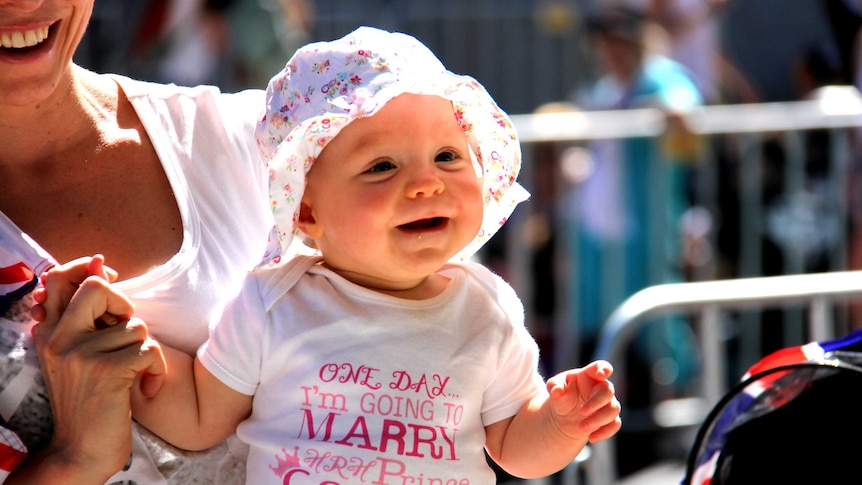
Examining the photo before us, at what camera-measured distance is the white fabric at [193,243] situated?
2070 millimetres

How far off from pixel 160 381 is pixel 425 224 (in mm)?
493

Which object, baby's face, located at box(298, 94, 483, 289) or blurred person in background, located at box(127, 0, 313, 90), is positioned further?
blurred person in background, located at box(127, 0, 313, 90)

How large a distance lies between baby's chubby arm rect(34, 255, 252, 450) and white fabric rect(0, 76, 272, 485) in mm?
49

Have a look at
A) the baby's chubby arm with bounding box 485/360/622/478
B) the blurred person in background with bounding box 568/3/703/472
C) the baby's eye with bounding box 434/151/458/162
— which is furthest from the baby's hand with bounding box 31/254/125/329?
the blurred person in background with bounding box 568/3/703/472

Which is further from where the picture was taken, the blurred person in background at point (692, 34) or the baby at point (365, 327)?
the blurred person in background at point (692, 34)

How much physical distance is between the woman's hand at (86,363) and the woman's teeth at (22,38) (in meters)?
0.37

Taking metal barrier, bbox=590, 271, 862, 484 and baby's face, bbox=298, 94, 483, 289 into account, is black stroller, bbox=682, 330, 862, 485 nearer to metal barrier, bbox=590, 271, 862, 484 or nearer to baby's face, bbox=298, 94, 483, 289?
baby's face, bbox=298, 94, 483, 289

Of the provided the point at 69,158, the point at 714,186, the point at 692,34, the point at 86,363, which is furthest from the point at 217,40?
the point at 86,363

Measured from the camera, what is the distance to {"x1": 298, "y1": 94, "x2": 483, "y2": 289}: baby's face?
2.09 m

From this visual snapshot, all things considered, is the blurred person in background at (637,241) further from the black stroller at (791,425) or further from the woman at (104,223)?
the woman at (104,223)

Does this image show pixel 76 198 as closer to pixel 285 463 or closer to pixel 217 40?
pixel 285 463

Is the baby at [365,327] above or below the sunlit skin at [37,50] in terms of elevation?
below

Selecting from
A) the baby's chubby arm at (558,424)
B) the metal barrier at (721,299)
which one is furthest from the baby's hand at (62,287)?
the metal barrier at (721,299)

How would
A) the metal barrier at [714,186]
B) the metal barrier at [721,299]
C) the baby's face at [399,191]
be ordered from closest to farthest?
the baby's face at [399,191], the metal barrier at [721,299], the metal barrier at [714,186]
